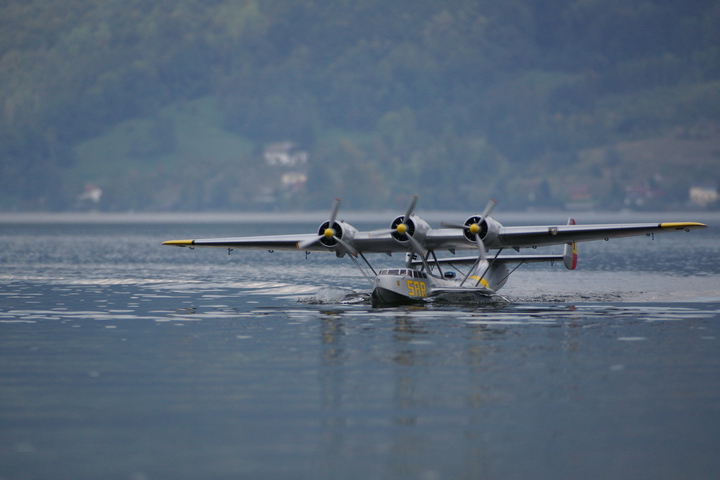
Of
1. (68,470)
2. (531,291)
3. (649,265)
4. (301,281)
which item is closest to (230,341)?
(68,470)

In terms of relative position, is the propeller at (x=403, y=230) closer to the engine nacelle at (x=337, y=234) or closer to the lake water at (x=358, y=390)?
the engine nacelle at (x=337, y=234)

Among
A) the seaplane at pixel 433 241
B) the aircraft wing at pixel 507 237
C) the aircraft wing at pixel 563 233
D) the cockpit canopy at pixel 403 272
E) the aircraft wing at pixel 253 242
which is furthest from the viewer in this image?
the aircraft wing at pixel 253 242

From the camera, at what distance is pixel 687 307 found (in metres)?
41.2

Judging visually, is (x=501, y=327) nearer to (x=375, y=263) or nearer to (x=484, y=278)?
(x=484, y=278)

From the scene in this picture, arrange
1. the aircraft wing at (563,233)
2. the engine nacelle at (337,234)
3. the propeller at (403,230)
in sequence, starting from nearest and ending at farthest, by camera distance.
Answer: the aircraft wing at (563,233), the propeller at (403,230), the engine nacelle at (337,234)

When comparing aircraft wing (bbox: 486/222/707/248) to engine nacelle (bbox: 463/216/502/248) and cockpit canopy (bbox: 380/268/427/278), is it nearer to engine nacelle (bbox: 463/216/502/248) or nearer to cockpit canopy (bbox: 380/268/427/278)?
engine nacelle (bbox: 463/216/502/248)

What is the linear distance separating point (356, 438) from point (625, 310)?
24.2 metres

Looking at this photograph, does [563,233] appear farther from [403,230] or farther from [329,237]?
[329,237]

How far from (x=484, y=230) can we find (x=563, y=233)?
10.4 ft

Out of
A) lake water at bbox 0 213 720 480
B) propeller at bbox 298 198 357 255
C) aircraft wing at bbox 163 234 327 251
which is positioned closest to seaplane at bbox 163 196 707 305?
propeller at bbox 298 198 357 255

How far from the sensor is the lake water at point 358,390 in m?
16.7

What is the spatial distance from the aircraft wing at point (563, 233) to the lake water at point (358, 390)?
2737 millimetres

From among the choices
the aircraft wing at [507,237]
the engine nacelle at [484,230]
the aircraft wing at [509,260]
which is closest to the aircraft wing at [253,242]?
the aircraft wing at [507,237]

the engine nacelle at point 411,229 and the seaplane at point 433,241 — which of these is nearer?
the seaplane at point 433,241
